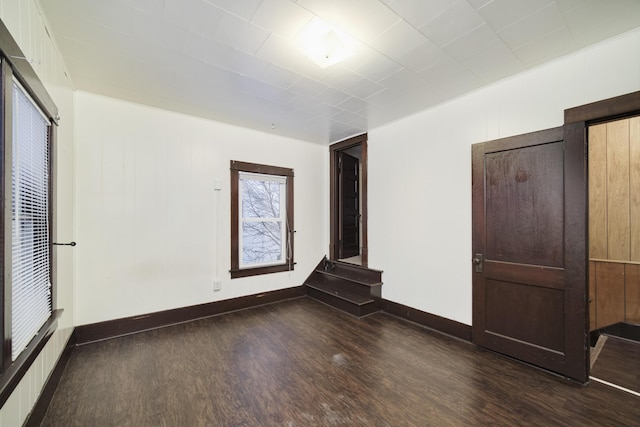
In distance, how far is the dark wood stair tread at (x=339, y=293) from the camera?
12.0ft

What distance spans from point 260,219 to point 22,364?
9.57 feet

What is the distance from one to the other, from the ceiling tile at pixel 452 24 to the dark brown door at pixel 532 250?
1.16m

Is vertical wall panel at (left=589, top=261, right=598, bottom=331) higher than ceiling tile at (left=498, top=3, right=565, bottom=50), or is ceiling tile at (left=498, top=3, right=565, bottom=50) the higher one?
ceiling tile at (left=498, top=3, right=565, bottom=50)

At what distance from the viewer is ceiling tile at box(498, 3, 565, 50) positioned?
5.62 feet

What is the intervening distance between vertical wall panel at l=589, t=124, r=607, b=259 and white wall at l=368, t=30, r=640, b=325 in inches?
47.1

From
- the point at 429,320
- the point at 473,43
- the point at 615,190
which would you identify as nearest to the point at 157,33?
the point at 473,43

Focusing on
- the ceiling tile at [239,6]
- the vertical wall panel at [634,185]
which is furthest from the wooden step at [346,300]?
the ceiling tile at [239,6]

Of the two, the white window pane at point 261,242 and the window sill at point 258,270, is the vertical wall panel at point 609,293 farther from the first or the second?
the white window pane at point 261,242

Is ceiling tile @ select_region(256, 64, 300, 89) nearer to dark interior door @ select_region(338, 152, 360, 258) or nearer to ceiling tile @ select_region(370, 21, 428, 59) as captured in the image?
ceiling tile @ select_region(370, 21, 428, 59)

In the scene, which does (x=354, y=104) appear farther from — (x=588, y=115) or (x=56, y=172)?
(x=56, y=172)

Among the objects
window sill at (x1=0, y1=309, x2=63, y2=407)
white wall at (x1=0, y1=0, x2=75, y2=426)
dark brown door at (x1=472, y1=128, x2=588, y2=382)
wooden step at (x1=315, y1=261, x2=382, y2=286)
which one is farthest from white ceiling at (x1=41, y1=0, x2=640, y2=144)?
wooden step at (x1=315, y1=261, x2=382, y2=286)

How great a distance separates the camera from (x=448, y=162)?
301 cm

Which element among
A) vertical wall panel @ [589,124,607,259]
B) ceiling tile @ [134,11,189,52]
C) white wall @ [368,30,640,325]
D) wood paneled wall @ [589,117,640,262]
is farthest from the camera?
Result: vertical wall panel @ [589,124,607,259]

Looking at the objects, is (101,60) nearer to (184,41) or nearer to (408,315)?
(184,41)
